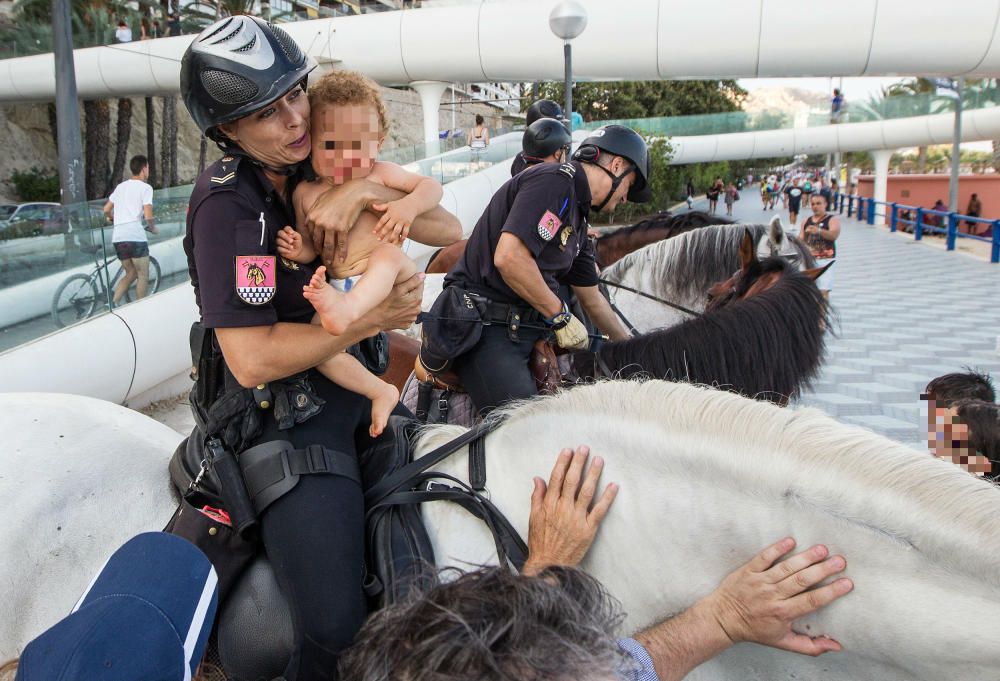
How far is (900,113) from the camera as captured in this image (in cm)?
3703

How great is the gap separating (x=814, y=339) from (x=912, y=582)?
5.62 ft

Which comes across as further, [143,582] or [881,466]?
[881,466]

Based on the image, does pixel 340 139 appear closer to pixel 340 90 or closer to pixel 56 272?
pixel 340 90

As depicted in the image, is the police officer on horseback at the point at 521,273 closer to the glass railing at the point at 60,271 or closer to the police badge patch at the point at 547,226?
the police badge patch at the point at 547,226

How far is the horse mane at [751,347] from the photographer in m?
2.82

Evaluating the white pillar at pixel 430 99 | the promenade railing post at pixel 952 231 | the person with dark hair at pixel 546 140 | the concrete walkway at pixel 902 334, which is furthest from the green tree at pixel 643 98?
the person with dark hair at pixel 546 140

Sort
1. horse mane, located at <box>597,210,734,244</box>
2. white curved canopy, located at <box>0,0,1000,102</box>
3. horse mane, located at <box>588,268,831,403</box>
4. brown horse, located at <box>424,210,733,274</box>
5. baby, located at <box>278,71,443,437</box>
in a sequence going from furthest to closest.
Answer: white curved canopy, located at <box>0,0,1000,102</box>
brown horse, located at <box>424,210,733,274</box>
horse mane, located at <box>597,210,734,244</box>
horse mane, located at <box>588,268,831,403</box>
baby, located at <box>278,71,443,437</box>

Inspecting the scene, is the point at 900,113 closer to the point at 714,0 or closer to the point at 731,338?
the point at 714,0

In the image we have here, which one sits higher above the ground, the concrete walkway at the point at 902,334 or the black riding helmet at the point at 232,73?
the black riding helmet at the point at 232,73

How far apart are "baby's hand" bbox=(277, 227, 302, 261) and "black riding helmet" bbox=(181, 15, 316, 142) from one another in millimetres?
297

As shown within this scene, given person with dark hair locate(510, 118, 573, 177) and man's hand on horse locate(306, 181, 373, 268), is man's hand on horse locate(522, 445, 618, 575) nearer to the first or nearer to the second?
man's hand on horse locate(306, 181, 373, 268)

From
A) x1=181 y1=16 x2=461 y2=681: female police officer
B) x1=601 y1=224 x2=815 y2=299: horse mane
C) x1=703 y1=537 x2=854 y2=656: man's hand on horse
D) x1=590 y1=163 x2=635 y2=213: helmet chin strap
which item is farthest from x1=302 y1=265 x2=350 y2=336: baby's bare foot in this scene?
x1=601 y1=224 x2=815 y2=299: horse mane

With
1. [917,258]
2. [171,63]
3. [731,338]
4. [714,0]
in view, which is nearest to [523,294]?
[731,338]

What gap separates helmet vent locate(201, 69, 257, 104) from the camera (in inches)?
66.0
